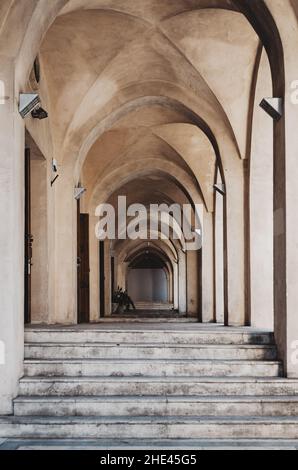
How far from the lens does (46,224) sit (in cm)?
1032

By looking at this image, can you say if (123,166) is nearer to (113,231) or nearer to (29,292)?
(113,231)

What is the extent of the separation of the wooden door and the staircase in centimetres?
585

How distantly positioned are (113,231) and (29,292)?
490 inches

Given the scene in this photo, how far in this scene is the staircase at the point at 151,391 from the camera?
5.99m

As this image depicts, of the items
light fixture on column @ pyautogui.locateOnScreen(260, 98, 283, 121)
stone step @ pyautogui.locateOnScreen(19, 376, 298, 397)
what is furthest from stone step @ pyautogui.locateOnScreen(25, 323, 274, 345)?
light fixture on column @ pyautogui.locateOnScreen(260, 98, 283, 121)

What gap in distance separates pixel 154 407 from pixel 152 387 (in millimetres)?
365

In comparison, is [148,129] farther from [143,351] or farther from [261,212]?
[143,351]

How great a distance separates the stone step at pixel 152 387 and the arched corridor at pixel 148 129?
0.26m

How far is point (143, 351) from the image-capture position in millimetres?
7344

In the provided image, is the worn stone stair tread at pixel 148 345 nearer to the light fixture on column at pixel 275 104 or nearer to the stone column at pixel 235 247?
the light fixture on column at pixel 275 104

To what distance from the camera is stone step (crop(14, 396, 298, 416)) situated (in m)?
6.30

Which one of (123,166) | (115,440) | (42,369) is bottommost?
(115,440)
